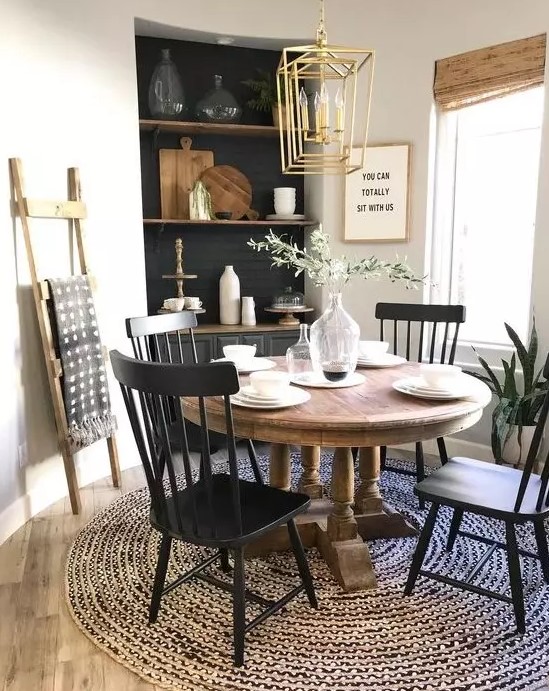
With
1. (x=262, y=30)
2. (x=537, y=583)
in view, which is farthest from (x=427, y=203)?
(x=537, y=583)

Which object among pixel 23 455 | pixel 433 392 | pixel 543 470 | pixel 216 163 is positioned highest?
pixel 216 163

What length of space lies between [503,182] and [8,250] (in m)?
2.72

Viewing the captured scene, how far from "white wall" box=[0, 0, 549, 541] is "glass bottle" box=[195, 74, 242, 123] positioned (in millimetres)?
344

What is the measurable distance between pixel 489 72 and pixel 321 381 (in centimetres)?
214

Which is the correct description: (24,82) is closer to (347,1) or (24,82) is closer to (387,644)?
(347,1)

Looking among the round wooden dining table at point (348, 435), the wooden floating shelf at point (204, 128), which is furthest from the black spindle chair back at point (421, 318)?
the wooden floating shelf at point (204, 128)

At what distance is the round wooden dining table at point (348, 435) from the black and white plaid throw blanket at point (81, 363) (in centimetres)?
99

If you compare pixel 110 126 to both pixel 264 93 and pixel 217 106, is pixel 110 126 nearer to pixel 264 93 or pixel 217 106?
pixel 217 106

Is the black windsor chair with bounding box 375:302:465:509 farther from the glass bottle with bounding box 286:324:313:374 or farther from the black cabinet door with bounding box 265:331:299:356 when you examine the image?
the black cabinet door with bounding box 265:331:299:356

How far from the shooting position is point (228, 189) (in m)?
4.04

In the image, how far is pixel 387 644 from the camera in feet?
6.45

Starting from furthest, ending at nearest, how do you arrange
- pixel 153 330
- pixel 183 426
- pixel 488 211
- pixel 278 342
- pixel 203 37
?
pixel 278 342 → pixel 203 37 → pixel 488 211 → pixel 153 330 → pixel 183 426

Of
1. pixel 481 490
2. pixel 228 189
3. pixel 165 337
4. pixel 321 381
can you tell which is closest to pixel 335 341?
pixel 321 381

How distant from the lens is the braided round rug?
5.97 ft
